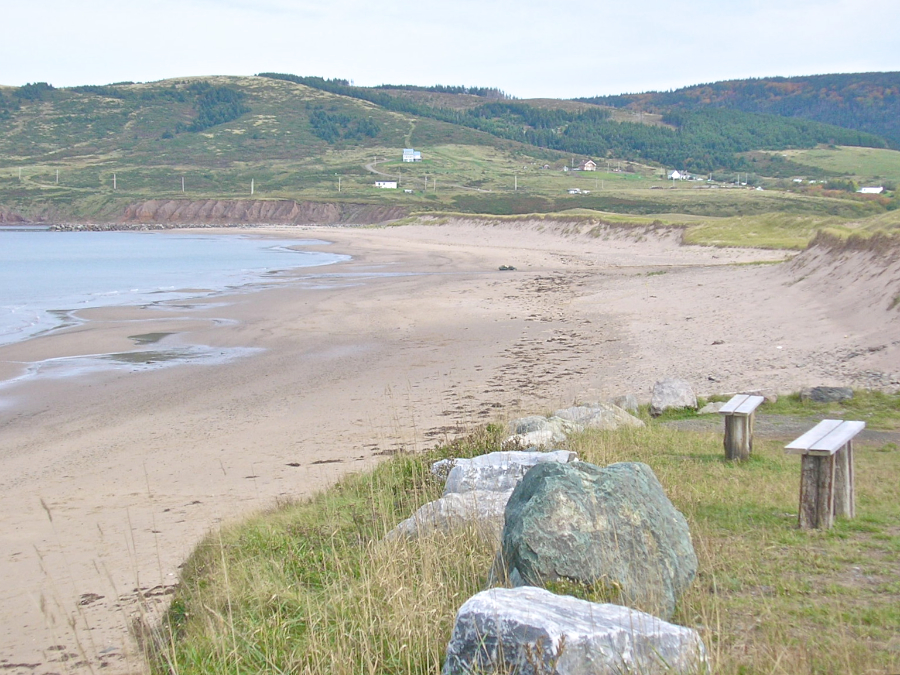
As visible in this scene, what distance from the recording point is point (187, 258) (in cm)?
4738

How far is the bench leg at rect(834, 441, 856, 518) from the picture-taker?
18.4 feet

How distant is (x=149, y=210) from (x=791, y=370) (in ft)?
328

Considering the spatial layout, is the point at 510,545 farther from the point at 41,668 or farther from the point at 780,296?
the point at 780,296

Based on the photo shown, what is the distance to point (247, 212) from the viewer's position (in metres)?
98.6

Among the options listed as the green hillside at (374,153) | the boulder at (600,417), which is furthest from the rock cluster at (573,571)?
the green hillside at (374,153)

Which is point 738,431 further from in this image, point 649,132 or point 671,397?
point 649,132

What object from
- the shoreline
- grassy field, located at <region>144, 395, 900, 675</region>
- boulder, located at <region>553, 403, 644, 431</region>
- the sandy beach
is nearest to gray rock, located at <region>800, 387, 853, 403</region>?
the sandy beach

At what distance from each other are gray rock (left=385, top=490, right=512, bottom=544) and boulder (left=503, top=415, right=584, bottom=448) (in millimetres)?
1854

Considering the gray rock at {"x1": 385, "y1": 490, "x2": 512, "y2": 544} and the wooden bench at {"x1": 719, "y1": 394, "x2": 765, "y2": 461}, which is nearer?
the gray rock at {"x1": 385, "y1": 490, "x2": 512, "y2": 544}

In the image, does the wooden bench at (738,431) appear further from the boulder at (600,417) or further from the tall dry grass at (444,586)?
the boulder at (600,417)

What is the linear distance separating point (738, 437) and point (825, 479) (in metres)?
1.91

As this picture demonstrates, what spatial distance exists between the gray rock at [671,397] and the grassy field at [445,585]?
2.86 m

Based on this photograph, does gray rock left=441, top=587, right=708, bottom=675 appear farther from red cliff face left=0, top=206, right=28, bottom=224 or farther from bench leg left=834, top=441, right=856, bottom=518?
red cliff face left=0, top=206, right=28, bottom=224

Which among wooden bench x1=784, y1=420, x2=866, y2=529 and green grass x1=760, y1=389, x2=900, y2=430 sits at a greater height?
wooden bench x1=784, y1=420, x2=866, y2=529
